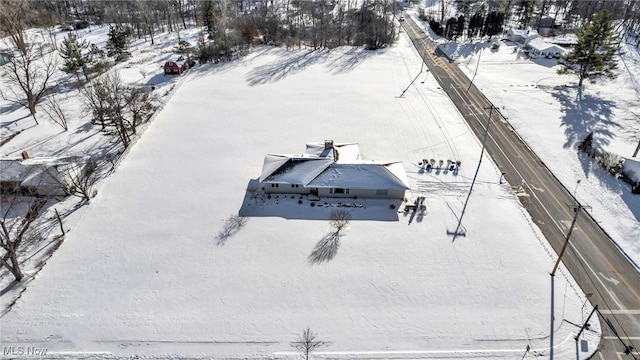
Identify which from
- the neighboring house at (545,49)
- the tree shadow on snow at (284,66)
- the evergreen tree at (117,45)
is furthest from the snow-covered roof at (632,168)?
the evergreen tree at (117,45)

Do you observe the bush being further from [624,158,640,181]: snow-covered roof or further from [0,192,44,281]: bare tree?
[0,192,44,281]: bare tree

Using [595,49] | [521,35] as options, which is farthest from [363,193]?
[521,35]

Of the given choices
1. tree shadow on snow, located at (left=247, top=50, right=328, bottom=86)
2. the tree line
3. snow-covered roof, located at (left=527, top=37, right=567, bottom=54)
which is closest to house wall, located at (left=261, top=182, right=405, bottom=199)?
tree shadow on snow, located at (left=247, top=50, right=328, bottom=86)

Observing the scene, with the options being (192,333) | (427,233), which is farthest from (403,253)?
(192,333)

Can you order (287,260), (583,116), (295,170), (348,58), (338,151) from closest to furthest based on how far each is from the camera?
(287,260) → (295,170) → (338,151) → (583,116) → (348,58)

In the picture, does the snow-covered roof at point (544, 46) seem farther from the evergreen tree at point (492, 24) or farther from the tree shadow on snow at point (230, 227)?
the tree shadow on snow at point (230, 227)

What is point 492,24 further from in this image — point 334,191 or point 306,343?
point 306,343
